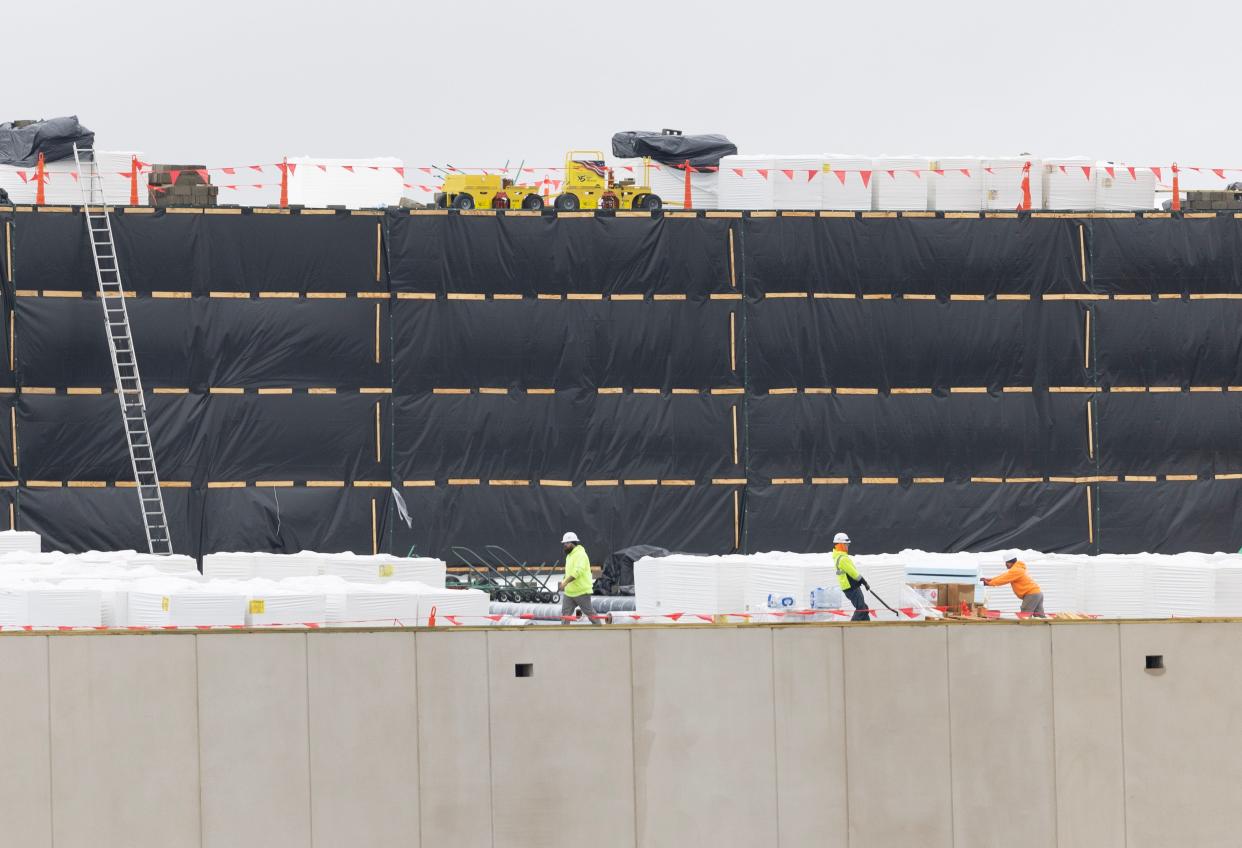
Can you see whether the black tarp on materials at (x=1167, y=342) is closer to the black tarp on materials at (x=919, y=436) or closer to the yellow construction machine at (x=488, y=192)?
the black tarp on materials at (x=919, y=436)

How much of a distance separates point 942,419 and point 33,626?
73.3ft

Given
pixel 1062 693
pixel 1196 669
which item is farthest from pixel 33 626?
pixel 1196 669

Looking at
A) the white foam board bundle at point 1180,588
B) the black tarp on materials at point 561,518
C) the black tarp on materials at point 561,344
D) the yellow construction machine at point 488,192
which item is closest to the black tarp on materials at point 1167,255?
the black tarp on materials at point 561,344

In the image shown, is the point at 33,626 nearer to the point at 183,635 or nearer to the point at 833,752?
the point at 183,635

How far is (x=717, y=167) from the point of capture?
3912cm

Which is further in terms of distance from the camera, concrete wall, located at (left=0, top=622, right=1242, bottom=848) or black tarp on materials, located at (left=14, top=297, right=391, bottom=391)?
black tarp on materials, located at (left=14, top=297, right=391, bottom=391)

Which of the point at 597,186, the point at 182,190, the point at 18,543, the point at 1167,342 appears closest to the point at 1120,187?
the point at 1167,342

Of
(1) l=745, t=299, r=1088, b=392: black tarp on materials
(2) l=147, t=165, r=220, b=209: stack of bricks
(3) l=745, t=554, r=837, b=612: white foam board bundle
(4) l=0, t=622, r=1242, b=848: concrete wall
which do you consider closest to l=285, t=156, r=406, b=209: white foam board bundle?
(2) l=147, t=165, r=220, b=209: stack of bricks

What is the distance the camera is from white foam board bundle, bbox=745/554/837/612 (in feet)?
76.0

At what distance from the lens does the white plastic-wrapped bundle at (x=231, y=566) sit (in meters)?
27.0

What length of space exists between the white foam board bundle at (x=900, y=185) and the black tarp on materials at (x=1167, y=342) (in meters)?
4.49

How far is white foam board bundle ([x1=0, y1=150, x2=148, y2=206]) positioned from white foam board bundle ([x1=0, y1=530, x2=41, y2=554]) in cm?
1032

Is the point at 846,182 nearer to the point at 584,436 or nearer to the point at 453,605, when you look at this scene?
the point at 584,436

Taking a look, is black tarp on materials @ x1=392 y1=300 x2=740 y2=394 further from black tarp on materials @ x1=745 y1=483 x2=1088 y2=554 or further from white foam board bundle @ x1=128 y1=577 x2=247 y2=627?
white foam board bundle @ x1=128 y1=577 x2=247 y2=627
